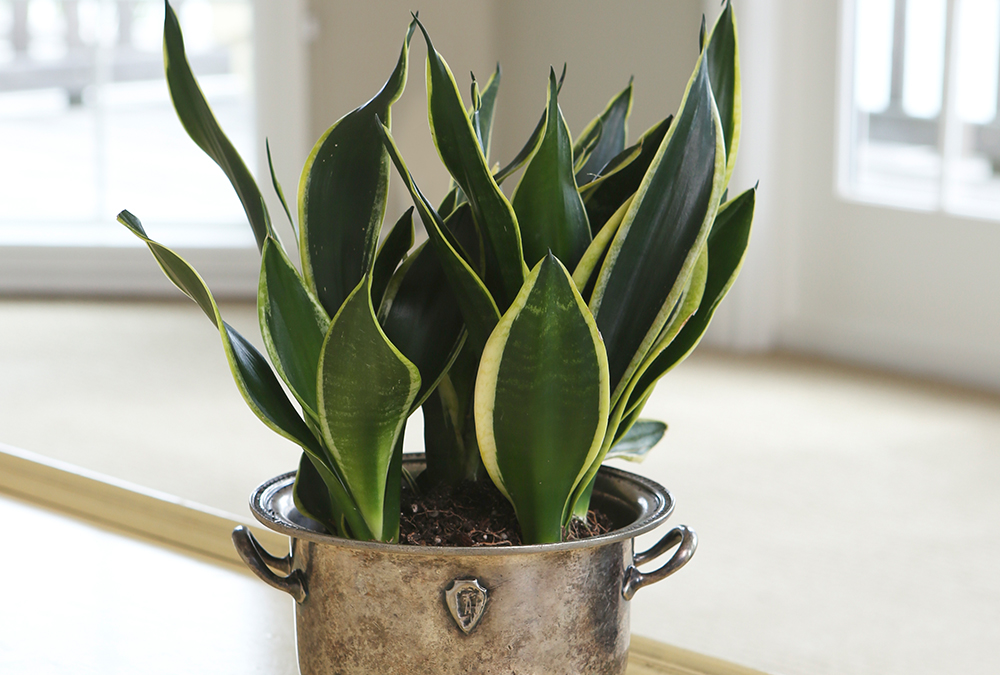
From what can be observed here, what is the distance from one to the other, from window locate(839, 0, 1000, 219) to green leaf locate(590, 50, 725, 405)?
235 cm

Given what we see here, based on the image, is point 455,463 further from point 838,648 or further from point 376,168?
point 838,648

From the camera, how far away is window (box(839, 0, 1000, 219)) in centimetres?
249

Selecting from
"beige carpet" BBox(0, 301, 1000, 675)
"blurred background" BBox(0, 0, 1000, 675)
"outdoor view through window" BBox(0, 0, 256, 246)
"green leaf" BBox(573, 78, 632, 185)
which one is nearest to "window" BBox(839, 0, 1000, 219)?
"blurred background" BBox(0, 0, 1000, 675)

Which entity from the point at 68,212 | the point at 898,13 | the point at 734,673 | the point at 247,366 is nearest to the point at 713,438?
the point at 898,13

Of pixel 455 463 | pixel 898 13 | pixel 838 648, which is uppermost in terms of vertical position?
pixel 898 13

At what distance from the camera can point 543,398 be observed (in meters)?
0.38

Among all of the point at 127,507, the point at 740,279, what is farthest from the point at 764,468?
the point at 127,507

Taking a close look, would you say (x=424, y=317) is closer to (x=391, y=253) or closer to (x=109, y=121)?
(x=391, y=253)

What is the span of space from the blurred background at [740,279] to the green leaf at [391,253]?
0.94 meters

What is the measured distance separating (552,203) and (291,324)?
0.34 feet

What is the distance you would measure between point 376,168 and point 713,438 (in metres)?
1.79

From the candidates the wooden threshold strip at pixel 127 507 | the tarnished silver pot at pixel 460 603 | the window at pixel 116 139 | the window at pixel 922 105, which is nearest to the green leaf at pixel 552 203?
the tarnished silver pot at pixel 460 603

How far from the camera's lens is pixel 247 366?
1.35 ft

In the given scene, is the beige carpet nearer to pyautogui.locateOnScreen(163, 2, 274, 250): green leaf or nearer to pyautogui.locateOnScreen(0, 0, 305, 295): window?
pyautogui.locateOnScreen(0, 0, 305, 295): window
